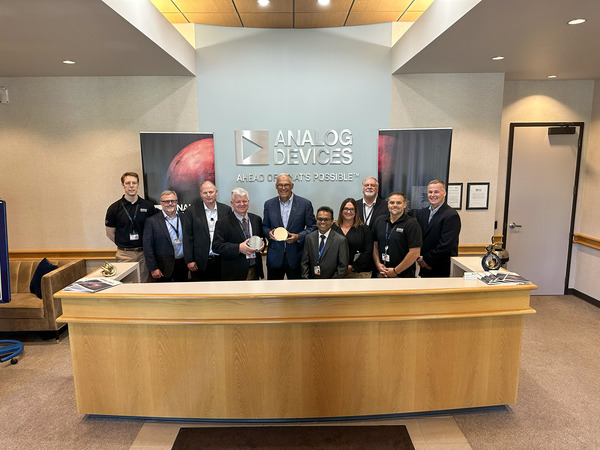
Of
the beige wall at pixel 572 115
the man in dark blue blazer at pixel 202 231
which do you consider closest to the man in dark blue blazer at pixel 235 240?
the man in dark blue blazer at pixel 202 231

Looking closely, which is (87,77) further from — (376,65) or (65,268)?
(376,65)

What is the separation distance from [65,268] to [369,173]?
3.86m

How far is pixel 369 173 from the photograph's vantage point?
16.9 ft

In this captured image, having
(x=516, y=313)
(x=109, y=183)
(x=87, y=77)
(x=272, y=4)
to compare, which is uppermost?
(x=272, y=4)

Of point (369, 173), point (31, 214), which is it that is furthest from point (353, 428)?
point (31, 214)

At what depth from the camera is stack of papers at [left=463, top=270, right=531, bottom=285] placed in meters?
2.87

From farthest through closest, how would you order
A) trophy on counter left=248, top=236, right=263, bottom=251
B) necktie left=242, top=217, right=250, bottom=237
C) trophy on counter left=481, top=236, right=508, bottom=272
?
necktie left=242, top=217, right=250, bottom=237 < trophy on counter left=248, top=236, right=263, bottom=251 < trophy on counter left=481, top=236, right=508, bottom=272

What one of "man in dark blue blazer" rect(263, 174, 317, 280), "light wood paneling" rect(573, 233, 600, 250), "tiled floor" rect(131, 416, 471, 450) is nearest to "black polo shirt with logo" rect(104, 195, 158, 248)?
"man in dark blue blazer" rect(263, 174, 317, 280)

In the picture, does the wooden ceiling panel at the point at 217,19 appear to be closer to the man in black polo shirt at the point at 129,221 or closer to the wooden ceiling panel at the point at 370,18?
the wooden ceiling panel at the point at 370,18

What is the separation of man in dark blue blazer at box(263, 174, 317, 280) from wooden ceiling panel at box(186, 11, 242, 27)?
79.8 inches

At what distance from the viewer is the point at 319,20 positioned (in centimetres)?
466

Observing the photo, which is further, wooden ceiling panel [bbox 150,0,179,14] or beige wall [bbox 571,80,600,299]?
beige wall [bbox 571,80,600,299]

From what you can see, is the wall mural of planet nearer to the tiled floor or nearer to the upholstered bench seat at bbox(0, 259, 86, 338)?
the upholstered bench seat at bbox(0, 259, 86, 338)

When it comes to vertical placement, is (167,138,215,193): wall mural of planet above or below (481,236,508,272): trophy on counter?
above
